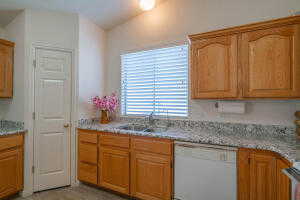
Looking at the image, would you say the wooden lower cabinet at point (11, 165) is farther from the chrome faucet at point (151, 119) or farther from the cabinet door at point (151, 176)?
the chrome faucet at point (151, 119)

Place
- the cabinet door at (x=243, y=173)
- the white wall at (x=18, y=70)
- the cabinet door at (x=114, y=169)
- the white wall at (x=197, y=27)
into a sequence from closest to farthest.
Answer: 1. the cabinet door at (x=243, y=173)
2. the white wall at (x=197, y=27)
3. the cabinet door at (x=114, y=169)
4. the white wall at (x=18, y=70)

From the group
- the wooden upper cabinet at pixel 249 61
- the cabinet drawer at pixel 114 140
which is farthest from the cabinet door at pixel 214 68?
the cabinet drawer at pixel 114 140

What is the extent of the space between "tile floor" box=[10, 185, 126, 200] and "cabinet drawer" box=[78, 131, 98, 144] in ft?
2.30

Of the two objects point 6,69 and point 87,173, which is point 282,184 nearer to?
point 87,173

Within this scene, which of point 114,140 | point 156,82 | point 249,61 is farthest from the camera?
point 156,82

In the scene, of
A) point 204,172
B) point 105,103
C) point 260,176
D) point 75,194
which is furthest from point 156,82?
point 75,194

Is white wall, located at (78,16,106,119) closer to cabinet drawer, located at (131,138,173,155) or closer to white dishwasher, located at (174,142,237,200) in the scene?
cabinet drawer, located at (131,138,173,155)

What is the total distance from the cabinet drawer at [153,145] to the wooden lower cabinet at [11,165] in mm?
1518

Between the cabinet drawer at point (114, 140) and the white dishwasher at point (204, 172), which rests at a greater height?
the cabinet drawer at point (114, 140)

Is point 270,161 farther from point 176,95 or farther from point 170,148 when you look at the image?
point 176,95

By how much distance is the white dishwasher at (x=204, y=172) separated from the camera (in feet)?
6.13

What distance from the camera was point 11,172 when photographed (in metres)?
2.45

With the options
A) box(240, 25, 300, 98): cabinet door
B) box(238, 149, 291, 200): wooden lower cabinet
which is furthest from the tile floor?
box(240, 25, 300, 98): cabinet door

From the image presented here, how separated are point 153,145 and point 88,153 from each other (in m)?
1.09
